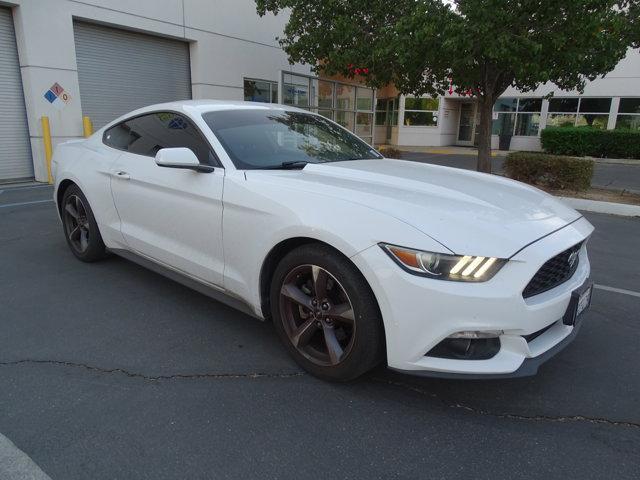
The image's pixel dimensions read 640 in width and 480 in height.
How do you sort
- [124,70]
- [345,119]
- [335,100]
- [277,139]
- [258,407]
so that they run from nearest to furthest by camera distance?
[258,407]
[277,139]
[124,70]
[335,100]
[345,119]

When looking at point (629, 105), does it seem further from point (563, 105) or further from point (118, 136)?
point (118, 136)

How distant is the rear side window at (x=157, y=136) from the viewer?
3531 mm

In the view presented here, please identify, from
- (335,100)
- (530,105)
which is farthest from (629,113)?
(335,100)

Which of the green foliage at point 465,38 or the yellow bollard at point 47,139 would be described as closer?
the green foliage at point 465,38

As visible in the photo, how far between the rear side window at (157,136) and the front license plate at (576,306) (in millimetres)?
2313

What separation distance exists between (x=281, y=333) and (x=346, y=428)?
0.76 m

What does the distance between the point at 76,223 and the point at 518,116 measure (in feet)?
84.6

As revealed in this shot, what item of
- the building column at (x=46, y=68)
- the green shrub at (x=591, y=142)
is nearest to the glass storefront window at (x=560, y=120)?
the green shrub at (x=591, y=142)

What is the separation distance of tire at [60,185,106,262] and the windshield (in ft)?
5.81

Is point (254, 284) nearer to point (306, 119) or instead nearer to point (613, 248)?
point (306, 119)

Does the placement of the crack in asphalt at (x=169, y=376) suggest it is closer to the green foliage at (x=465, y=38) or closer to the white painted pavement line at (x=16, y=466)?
the white painted pavement line at (x=16, y=466)

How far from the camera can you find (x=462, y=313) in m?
2.27

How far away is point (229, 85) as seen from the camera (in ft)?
46.6

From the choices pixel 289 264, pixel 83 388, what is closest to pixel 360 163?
pixel 289 264
